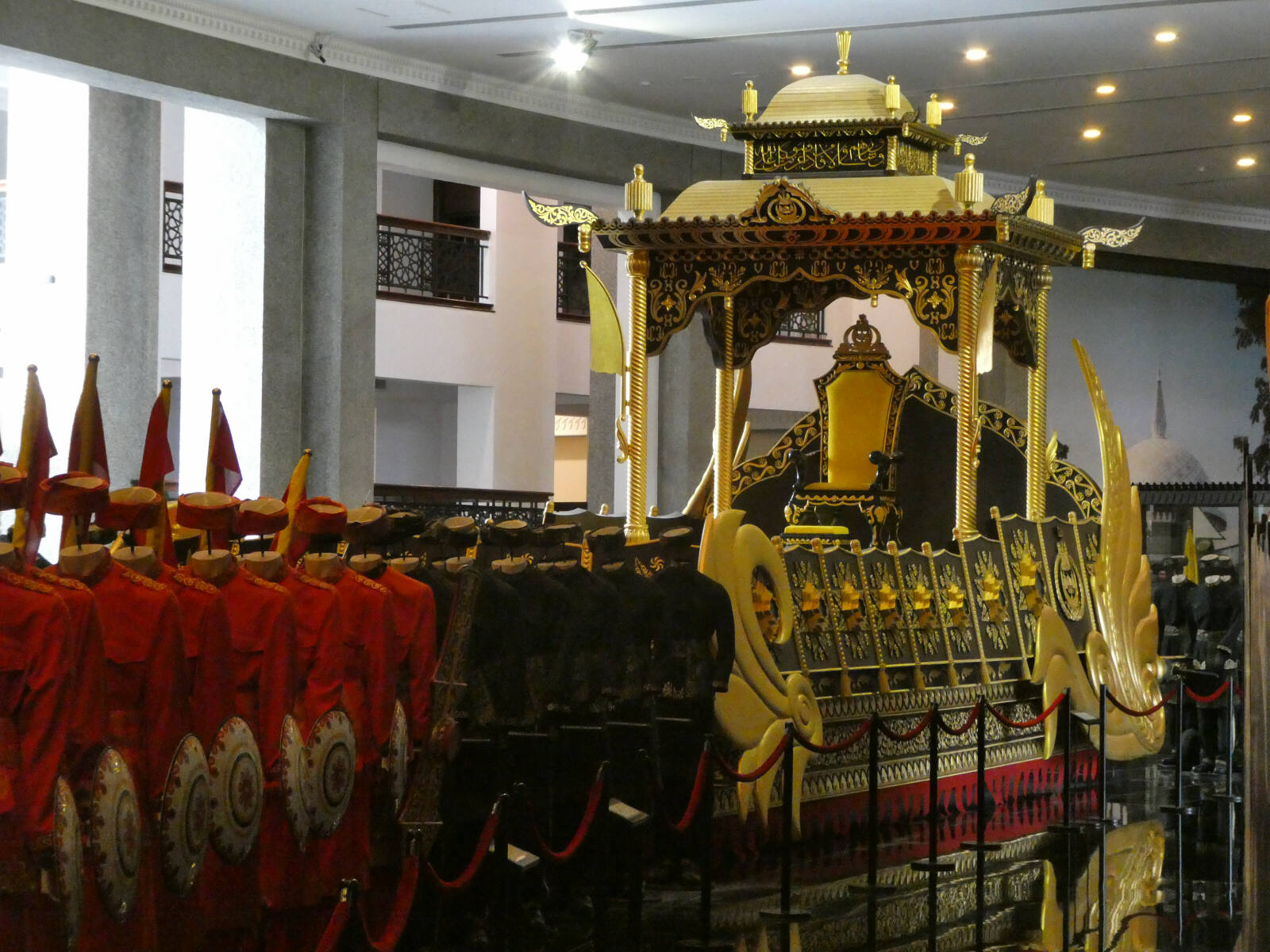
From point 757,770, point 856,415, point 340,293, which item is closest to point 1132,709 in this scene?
point 856,415

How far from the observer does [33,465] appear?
488 cm

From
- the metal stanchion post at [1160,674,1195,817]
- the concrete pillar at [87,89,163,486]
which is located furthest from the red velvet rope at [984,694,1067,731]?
the concrete pillar at [87,89,163,486]

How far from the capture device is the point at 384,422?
24.1 metres

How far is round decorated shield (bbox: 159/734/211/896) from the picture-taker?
15.4ft

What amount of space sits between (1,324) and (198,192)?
5.16 meters

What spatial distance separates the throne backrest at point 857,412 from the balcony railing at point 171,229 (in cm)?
882

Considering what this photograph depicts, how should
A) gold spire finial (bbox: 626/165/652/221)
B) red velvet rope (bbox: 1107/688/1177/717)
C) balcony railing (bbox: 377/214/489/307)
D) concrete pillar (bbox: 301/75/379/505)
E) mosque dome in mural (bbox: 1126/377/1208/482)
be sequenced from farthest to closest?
mosque dome in mural (bbox: 1126/377/1208/482) → balcony railing (bbox: 377/214/489/307) → concrete pillar (bbox: 301/75/379/505) → gold spire finial (bbox: 626/165/652/221) → red velvet rope (bbox: 1107/688/1177/717)

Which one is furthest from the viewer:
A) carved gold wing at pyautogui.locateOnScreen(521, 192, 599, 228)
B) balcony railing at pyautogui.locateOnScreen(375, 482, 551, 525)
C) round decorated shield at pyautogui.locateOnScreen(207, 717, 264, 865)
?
balcony railing at pyautogui.locateOnScreen(375, 482, 551, 525)

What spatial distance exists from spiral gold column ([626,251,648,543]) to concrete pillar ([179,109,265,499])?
4269 millimetres

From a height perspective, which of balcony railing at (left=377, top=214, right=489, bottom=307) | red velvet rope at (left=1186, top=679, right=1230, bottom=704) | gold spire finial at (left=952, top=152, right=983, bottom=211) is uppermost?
balcony railing at (left=377, top=214, right=489, bottom=307)

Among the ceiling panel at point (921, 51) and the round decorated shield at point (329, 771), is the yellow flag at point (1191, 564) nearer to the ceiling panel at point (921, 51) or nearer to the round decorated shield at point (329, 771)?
the ceiling panel at point (921, 51)

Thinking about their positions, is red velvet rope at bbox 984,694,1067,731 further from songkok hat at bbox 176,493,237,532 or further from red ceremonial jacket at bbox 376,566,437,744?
songkok hat at bbox 176,493,237,532

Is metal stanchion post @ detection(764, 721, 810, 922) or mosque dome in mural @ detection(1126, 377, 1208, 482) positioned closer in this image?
metal stanchion post @ detection(764, 721, 810, 922)

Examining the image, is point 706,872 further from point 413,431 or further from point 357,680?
point 413,431
